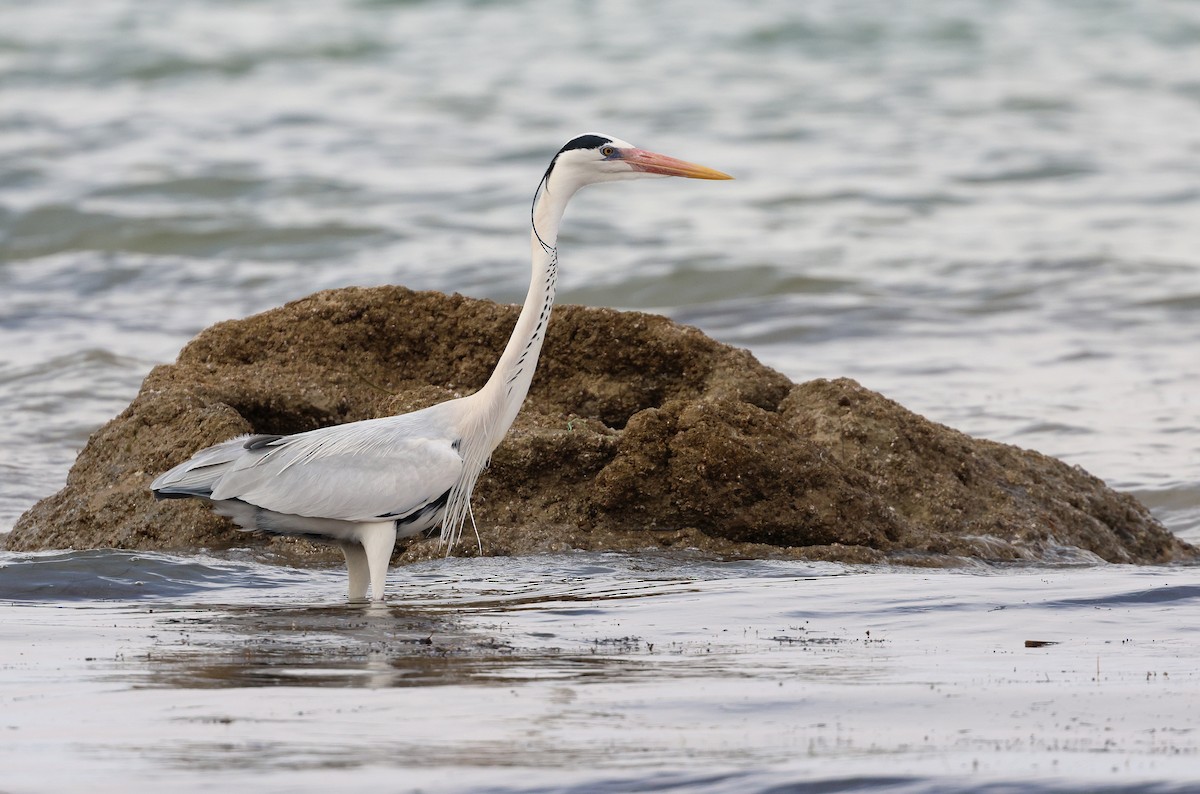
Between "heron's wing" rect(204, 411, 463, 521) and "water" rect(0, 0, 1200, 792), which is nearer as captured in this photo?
"water" rect(0, 0, 1200, 792)

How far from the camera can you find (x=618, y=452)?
7.12 m

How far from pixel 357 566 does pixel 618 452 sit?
4.10 ft

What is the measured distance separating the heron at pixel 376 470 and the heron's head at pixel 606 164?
0.6 inches

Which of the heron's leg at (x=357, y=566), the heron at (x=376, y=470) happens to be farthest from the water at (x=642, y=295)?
the heron at (x=376, y=470)

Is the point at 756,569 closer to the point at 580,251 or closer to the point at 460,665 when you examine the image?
the point at 460,665

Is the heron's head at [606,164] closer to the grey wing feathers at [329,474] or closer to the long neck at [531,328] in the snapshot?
the long neck at [531,328]

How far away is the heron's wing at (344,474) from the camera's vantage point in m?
6.40

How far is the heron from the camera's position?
641 centimetres

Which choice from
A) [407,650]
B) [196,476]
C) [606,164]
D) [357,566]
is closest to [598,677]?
[407,650]

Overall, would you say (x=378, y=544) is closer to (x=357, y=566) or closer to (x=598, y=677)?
(x=357, y=566)

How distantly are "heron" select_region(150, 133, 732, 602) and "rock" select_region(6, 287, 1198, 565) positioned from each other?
44 centimetres

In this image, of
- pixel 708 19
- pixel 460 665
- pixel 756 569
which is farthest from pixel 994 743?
pixel 708 19

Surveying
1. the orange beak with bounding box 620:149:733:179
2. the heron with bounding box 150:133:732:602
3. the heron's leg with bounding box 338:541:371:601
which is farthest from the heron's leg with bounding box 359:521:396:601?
the orange beak with bounding box 620:149:733:179

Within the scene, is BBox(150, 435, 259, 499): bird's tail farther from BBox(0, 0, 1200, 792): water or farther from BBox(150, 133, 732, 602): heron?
BBox(0, 0, 1200, 792): water
